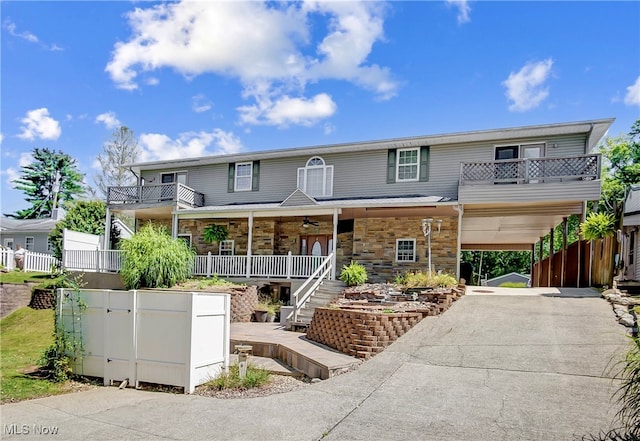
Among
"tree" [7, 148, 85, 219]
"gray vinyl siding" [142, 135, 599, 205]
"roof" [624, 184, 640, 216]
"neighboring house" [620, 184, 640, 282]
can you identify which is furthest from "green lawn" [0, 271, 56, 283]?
"tree" [7, 148, 85, 219]

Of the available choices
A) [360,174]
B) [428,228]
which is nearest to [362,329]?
[428,228]

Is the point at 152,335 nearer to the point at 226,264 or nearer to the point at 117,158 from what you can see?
the point at 226,264

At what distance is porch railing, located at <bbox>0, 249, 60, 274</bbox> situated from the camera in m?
22.0

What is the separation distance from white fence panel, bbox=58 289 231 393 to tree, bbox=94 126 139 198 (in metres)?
28.9

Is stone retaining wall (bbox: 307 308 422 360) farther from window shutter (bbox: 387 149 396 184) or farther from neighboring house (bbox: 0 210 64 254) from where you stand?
neighboring house (bbox: 0 210 64 254)

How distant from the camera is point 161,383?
274 inches

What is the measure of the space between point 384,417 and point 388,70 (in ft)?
43.3

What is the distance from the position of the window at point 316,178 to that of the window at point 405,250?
3595 millimetres

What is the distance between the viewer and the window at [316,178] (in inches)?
733

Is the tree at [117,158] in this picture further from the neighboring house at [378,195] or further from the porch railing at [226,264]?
the porch railing at [226,264]

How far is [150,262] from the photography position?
611 inches

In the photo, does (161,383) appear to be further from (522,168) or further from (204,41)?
(522,168)

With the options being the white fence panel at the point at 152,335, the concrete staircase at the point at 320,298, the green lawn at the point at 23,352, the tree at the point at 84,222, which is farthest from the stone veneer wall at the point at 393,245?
the tree at the point at 84,222

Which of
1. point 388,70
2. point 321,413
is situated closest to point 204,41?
point 388,70
